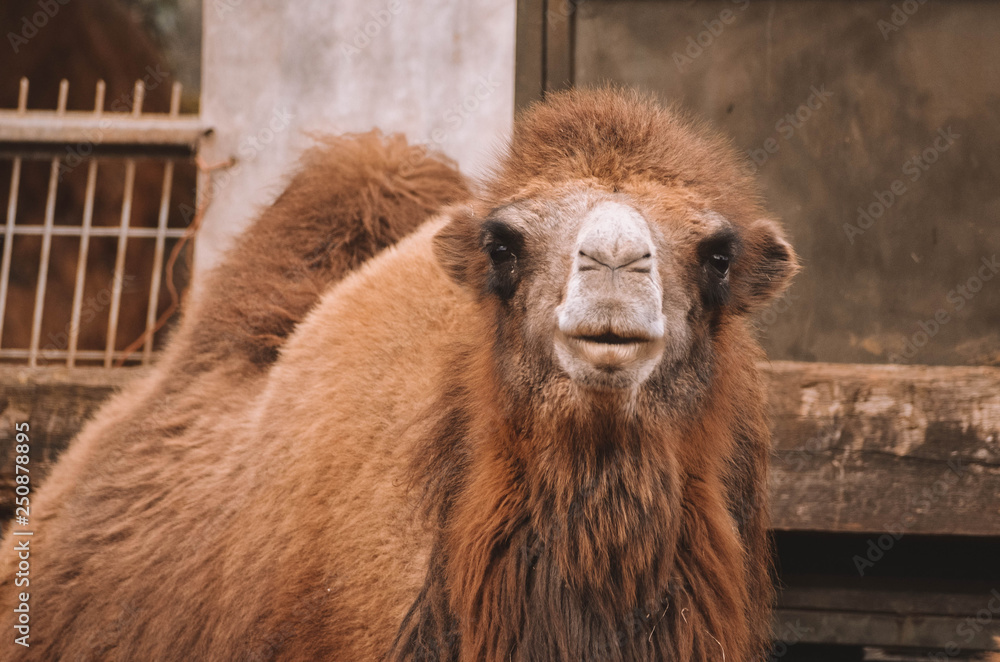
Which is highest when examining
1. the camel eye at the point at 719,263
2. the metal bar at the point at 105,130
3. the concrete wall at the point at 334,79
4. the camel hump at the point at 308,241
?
the concrete wall at the point at 334,79

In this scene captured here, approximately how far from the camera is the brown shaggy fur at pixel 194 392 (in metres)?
2.79

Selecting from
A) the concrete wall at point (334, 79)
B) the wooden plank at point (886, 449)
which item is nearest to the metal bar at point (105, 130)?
the concrete wall at point (334, 79)

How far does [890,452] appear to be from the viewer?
275 cm

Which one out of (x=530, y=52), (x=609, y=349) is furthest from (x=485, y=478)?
(x=530, y=52)

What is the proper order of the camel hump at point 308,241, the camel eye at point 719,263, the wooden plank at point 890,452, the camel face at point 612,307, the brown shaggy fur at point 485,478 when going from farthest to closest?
the camel hump at point 308,241
the wooden plank at point 890,452
the camel eye at point 719,263
the brown shaggy fur at point 485,478
the camel face at point 612,307

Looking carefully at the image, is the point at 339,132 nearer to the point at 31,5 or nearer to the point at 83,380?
the point at 83,380

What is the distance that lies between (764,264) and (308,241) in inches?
62.1

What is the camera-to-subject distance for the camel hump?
9.94 ft

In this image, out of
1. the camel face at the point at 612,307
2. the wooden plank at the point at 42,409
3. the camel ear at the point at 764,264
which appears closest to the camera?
the camel face at the point at 612,307

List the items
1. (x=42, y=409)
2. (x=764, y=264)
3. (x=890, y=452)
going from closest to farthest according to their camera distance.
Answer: (x=764, y=264) → (x=890, y=452) → (x=42, y=409)

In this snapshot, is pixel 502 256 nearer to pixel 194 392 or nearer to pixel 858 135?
pixel 194 392

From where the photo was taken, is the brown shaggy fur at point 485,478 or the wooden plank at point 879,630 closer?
the brown shaggy fur at point 485,478

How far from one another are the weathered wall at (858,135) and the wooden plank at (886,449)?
1109 mm

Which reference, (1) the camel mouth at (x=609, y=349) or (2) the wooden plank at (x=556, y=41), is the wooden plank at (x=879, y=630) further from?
(2) the wooden plank at (x=556, y=41)
